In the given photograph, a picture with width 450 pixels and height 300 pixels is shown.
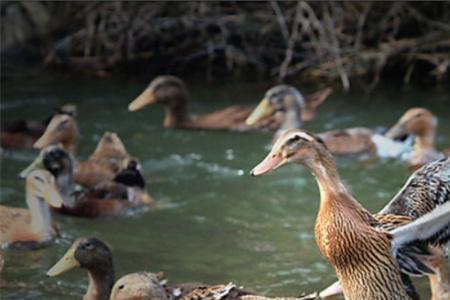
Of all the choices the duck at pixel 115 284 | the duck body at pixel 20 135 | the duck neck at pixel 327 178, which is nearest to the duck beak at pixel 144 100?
the duck body at pixel 20 135

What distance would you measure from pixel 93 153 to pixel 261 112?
1.88m

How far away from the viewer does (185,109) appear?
1202 centimetres

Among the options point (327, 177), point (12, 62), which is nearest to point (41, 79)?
point (12, 62)

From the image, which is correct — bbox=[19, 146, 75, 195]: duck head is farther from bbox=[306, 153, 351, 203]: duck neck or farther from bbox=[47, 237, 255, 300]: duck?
bbox=[306, 153, 351, 203]: duck neck

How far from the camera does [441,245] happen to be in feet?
20.0

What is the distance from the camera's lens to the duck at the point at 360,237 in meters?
5.90

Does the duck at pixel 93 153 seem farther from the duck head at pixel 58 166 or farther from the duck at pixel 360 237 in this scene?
the duck at pixel 360 237

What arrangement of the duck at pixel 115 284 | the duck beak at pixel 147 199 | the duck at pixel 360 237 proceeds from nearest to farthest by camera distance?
1. the duck at pixel 360 237
2. the duck at pixel 115 284
3. the duck beak at pixel 147 199

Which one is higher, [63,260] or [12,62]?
[12,62]

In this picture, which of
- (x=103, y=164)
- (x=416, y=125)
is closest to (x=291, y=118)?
(x=416, y=125)

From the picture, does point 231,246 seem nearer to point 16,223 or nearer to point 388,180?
point 16,223

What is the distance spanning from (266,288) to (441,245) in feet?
5.22

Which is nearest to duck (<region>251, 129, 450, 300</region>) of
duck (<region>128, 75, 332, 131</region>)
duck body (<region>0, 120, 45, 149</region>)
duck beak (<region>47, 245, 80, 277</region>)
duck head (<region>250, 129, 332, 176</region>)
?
duck head (<region>250, 129, 332, 176</region>)

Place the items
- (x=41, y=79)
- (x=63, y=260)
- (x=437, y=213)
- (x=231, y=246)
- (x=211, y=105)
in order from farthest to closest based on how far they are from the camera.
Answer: (x=41, y=79) → (x=211, y=105) → (x=231, y=246) → (x=63, y=260) → (x=437, y=213)
